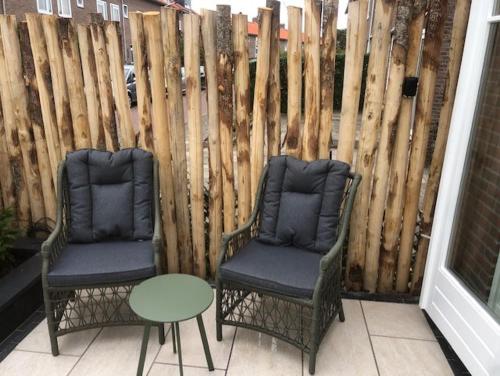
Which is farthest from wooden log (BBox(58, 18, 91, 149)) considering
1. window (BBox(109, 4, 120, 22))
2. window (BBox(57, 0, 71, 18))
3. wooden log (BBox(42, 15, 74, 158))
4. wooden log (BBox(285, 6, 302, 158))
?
window (BBox(109, 4, 120, 22))

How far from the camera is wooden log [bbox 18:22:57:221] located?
2812 millimetres

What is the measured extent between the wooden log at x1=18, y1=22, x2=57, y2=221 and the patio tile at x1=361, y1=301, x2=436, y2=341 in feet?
8.31

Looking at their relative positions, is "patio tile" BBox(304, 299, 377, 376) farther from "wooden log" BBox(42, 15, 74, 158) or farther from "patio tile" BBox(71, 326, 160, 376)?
"wooden log" BBox(42, 15, 74, 158)

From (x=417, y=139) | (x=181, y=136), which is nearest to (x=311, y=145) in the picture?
(x=417, y=139)

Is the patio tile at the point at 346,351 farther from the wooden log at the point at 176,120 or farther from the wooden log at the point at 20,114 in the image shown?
the wooden log at the point at 20,114

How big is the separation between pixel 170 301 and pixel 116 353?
0.74m

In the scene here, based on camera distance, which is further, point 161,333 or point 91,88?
point 91,88

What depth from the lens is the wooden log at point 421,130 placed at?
92.0 inches

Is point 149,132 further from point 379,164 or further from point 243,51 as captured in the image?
point 379,164

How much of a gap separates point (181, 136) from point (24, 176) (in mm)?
1375

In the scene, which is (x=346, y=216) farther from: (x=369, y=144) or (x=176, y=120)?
(x=176, y=120)

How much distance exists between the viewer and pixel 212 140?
2754mm

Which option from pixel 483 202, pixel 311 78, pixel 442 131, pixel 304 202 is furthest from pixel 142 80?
pixel 483 202

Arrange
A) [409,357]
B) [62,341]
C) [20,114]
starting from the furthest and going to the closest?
[20,114] < [62,341] < [409,357]
